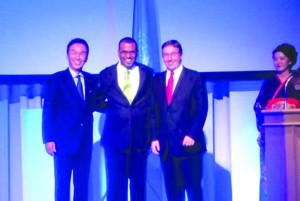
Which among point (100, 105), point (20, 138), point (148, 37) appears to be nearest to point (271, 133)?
point (100, 105)

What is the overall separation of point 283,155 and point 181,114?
1227 millimetres

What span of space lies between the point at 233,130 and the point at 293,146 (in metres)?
2.26

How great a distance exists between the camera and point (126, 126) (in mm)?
2801

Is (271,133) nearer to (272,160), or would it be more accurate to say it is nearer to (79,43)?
(272,160)

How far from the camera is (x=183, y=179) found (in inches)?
112

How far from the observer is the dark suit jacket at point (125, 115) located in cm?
280

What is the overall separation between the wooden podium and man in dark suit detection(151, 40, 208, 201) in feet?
3.55

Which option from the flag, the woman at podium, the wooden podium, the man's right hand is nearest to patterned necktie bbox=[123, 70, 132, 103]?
the man's right hand

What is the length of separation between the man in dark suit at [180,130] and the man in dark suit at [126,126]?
0.35 feet

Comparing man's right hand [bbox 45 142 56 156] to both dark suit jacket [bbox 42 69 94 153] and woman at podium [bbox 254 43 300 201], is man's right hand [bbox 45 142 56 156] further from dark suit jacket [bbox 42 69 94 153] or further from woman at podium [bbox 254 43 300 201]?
woman at podium [bbox 254 43 300 201]

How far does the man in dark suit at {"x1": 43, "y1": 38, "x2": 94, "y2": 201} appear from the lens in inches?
111

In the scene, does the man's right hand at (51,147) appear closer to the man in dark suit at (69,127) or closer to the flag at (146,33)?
the man in dark suit at (69,127)

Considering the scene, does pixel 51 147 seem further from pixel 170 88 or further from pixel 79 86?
pixel 170 88

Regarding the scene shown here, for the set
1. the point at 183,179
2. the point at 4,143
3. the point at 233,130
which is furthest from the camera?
the point at 233,130
